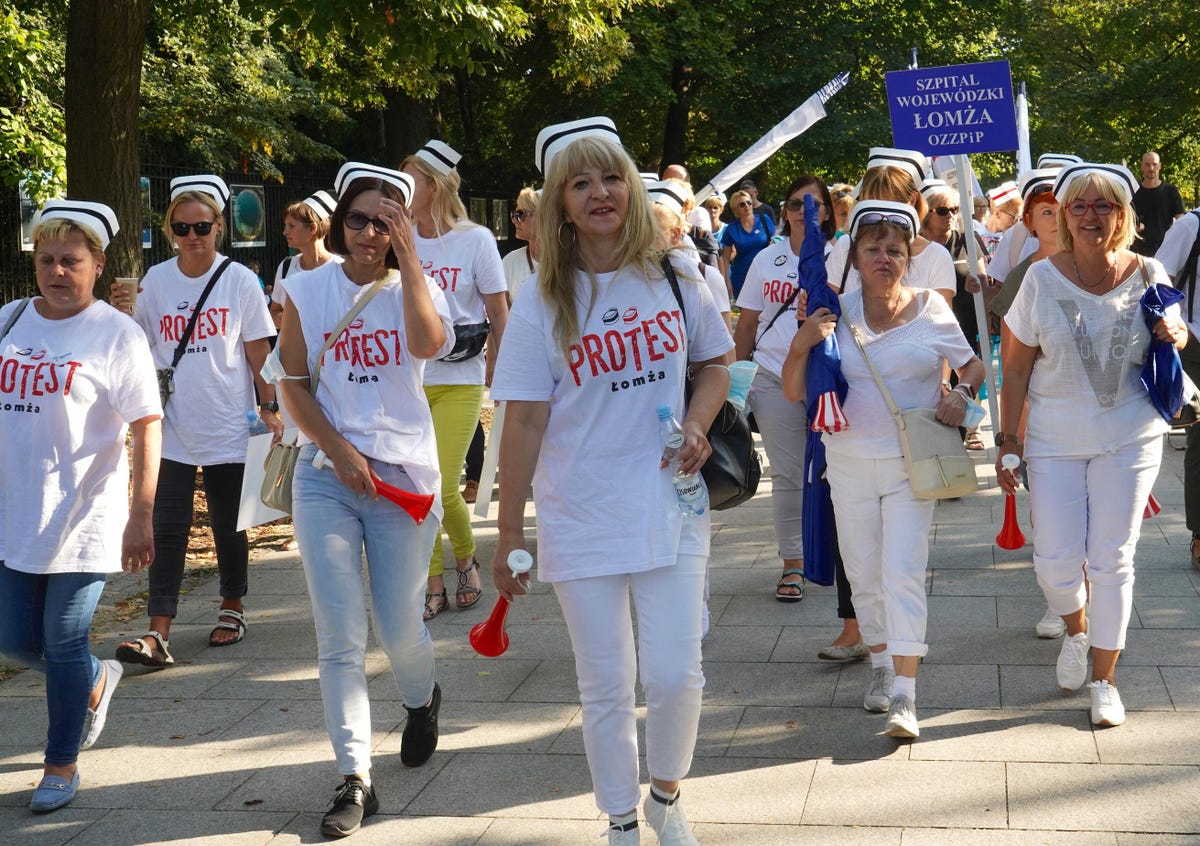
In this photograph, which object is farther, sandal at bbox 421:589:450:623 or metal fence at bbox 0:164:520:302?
metal fence at bbox 0:164:520:302

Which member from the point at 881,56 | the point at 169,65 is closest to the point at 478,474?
the point at 169,65

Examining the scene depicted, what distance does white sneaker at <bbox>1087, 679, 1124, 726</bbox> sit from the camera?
492 centimetres

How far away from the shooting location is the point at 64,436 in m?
4.66

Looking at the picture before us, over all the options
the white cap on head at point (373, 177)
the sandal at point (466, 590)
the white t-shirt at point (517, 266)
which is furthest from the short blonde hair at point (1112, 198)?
the white t-shirt at point (517, 266)

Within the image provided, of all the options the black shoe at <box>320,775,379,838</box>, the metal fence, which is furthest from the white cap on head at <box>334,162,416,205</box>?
the metal fence

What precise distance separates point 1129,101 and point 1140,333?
94.8ft

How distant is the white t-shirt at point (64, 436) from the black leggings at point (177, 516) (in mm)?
1647

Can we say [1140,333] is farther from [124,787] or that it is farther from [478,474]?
[478,474]

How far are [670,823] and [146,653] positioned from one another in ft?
10.3

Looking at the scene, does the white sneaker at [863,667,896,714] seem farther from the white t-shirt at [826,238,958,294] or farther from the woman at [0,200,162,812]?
the woman at [0,200,162,812]

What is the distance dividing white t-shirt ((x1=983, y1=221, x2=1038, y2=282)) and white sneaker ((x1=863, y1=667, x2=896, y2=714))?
11.2 feet

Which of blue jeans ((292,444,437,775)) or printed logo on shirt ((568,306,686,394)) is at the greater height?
printed logo on shirt ((568,306,686,394))

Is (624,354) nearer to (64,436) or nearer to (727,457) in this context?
(727,457)

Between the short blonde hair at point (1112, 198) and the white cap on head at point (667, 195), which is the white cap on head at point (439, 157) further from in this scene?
the short blonde hair at point (1112, 198)
